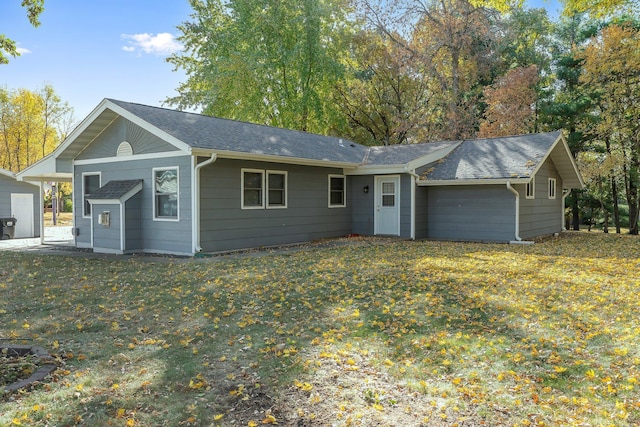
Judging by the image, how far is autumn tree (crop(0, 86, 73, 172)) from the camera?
93.9 ft

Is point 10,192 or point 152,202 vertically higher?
point 10,192

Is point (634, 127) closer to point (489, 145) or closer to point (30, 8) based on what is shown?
point (489, 145)

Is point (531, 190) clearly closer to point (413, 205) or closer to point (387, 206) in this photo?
point (413, 205)

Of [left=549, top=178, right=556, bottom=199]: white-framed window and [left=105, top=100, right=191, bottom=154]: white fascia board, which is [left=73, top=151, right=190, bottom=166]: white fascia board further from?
[left=549, top=178, right=556, bottom=199]: white-framed window

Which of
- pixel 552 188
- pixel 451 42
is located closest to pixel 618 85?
pixel 552 188

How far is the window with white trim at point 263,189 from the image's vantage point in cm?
1201

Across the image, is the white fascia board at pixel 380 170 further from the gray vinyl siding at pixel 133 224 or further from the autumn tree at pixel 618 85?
the autumn tree at pixel 618 85

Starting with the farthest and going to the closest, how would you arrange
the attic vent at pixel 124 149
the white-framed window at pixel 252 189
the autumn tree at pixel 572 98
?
the autumn tree at pixel 572 98 → the attic vent at pixel 124 149 → the white-framed window at pixel 252 189

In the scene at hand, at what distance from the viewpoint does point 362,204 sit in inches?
608

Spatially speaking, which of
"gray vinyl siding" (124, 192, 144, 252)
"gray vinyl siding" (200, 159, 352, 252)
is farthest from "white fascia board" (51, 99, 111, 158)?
"gray vinyl siding" (200, 159, 352, 252)

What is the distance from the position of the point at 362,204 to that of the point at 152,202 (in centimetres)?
670

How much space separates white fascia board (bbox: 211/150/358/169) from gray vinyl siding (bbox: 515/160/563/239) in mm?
5315

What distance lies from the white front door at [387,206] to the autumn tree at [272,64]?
37.8 feet

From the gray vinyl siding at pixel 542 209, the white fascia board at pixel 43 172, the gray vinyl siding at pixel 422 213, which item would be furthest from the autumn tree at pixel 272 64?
the gray vinyl siding at pixel 542 209
